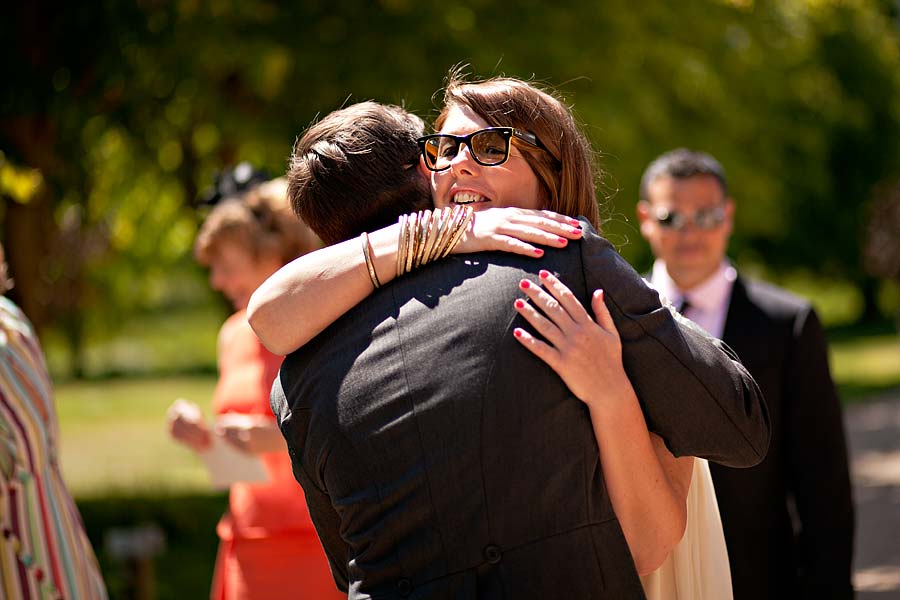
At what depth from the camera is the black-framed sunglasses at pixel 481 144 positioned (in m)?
2.24

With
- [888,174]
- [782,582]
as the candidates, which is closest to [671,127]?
[782,582]

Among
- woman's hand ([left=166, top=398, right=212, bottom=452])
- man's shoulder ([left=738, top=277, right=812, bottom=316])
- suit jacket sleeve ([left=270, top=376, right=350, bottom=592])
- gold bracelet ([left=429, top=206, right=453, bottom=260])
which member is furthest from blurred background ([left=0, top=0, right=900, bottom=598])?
woman's hand ([left=166, top=398, right=212, bottom=452])

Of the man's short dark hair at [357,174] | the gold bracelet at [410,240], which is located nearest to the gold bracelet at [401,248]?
A: the gold bracelet at [410,240]

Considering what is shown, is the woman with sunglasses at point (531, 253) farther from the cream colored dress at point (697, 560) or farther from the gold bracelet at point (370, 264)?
the cream colored dress at point (697, 560)

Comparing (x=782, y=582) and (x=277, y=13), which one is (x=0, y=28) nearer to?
(x=277, y=13)

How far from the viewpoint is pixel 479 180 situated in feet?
7.52

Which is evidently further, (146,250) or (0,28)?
(146,250)

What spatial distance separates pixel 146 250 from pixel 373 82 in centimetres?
1001

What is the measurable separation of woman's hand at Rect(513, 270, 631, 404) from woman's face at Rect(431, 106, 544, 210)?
0.29 metres

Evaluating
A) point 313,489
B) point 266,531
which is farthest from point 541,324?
point 266,531

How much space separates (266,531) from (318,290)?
1.87 meters

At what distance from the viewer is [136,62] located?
7.05 m

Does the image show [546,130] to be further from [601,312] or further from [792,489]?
[792,489]

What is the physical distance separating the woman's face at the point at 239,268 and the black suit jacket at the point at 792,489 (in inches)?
65.8
